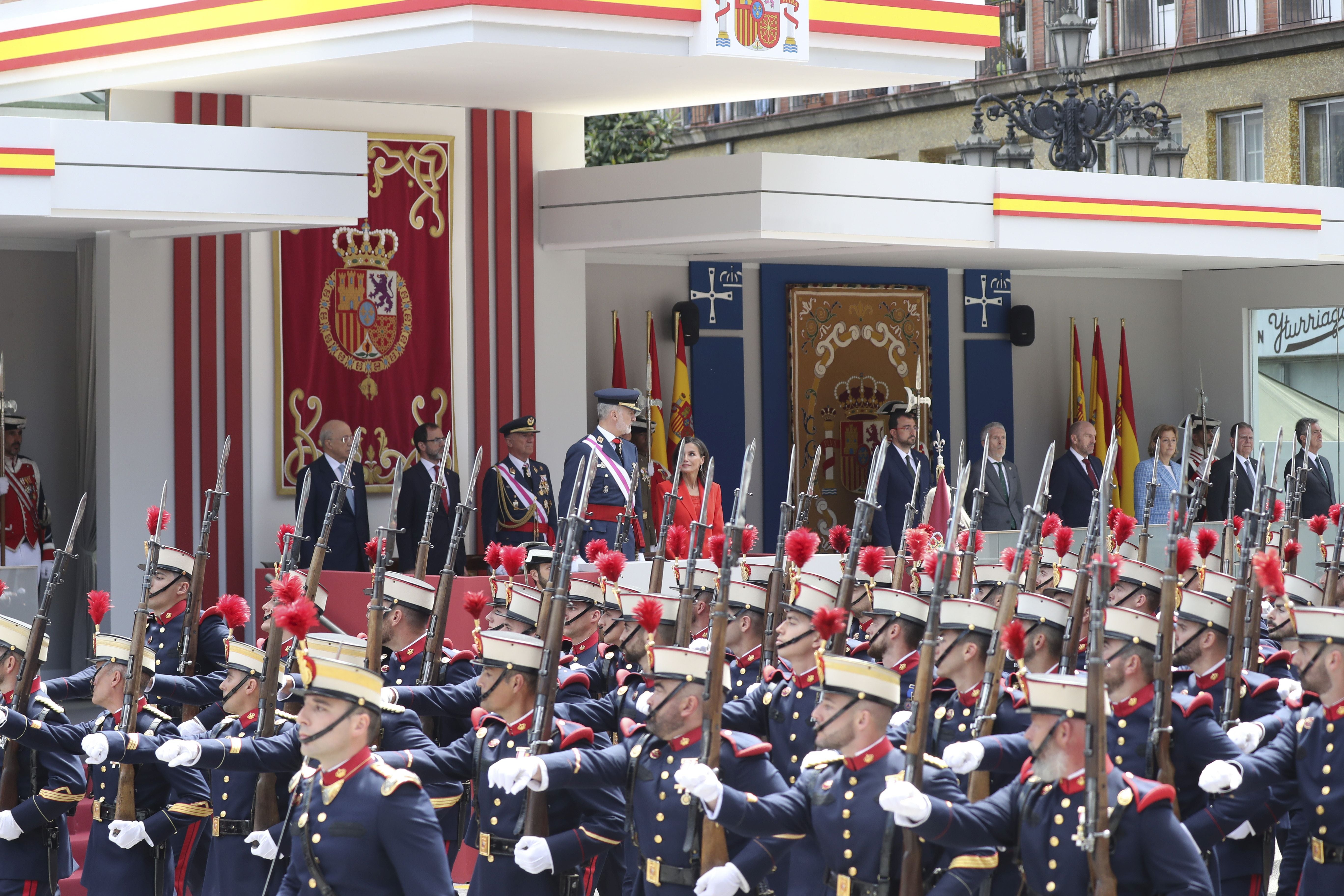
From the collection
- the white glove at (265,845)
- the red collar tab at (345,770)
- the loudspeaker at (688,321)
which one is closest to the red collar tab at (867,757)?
the red collar tab at (345,770)

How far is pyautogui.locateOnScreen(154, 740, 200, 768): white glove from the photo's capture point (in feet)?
18.6

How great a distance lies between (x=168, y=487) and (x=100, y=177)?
6.99 ft

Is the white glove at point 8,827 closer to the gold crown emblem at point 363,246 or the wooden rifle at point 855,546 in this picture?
the wooden rifle at point 855,546

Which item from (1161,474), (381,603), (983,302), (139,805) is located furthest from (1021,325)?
(139,805)

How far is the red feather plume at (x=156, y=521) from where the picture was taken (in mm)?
7504

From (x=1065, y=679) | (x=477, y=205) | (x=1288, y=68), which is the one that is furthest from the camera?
(x=1288, y=68)

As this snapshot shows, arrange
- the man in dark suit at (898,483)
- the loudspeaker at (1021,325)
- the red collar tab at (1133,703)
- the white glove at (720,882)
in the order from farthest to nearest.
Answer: the loudspeaker at (1021,325)
the man in dark suit at (898,483)
the red collar tab at (1133,703)
the white glove at (720,882)

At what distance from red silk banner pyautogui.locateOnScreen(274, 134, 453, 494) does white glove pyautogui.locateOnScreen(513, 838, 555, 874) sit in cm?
566

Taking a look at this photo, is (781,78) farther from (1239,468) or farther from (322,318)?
(1239,468)

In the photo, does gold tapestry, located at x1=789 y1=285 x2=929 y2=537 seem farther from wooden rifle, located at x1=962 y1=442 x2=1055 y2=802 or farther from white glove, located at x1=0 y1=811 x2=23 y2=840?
white glove, located at x1=0 y1=811 x2=23 y2=840

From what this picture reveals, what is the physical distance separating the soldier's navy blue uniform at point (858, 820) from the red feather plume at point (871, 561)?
1649 mm

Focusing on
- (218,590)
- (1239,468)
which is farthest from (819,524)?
(218,590)

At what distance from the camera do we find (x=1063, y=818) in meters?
4.84

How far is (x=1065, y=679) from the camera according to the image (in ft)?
15.8
